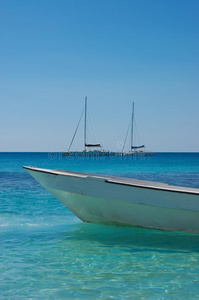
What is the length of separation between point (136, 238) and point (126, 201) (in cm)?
101

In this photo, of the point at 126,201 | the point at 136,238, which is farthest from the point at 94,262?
the point at 136,238

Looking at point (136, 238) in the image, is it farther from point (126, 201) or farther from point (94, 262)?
point (94, 262)

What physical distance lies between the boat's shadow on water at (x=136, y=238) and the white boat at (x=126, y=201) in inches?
9.1

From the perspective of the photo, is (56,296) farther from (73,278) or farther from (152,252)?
(152,252)

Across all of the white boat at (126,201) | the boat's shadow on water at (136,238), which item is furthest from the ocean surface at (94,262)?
the white boat at (126,201)

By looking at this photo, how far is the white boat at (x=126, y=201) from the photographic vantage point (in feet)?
24.6

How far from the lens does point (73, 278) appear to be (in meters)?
5.59

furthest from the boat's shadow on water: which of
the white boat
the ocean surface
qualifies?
the white boat

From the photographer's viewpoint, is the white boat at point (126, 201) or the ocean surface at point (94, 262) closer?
the ocean surface at point (94, 262)

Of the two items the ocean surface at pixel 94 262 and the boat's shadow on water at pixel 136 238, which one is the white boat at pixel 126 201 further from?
the ocean surface at pixel 94 262

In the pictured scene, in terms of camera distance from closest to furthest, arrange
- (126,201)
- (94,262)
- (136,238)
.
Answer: (94,262)
(126,201)
(136,238)

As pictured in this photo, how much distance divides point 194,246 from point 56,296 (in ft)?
12.1

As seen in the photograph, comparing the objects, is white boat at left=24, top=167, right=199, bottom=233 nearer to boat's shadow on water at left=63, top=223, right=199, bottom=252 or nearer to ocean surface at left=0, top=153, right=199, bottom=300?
boat's shadow on water at left=63, top=223, right=199, bottom=252

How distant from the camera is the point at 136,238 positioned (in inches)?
318
